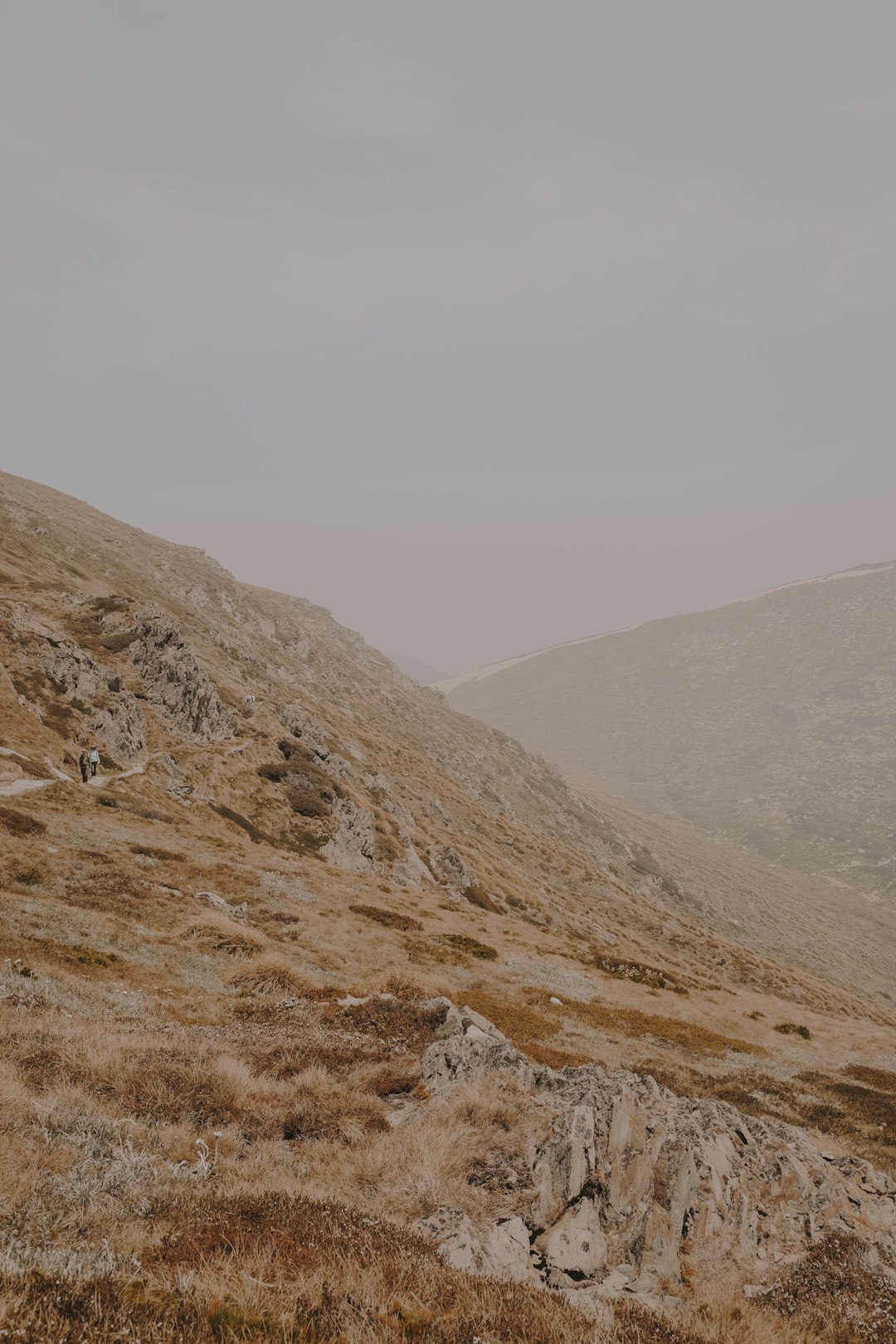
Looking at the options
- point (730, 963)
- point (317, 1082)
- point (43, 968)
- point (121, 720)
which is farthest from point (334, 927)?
point (730, 963)

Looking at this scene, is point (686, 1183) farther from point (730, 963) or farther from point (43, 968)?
point (730, 963)

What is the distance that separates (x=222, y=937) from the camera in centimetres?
2236

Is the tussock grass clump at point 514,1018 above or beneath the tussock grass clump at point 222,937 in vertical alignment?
beneath

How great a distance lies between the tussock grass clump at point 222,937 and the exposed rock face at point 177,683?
33.2 meters

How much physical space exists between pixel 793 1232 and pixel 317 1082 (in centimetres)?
855

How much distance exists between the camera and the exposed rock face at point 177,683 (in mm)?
54156

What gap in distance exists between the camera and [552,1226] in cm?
878

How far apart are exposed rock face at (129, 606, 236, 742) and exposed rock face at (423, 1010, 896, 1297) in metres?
47.5

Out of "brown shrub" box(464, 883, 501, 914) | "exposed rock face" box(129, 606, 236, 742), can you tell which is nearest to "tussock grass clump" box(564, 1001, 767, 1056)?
"brown shrub" box(464, 883, 501, 914)

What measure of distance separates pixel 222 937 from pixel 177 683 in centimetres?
3770

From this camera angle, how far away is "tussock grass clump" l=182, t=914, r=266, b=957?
21750 mm

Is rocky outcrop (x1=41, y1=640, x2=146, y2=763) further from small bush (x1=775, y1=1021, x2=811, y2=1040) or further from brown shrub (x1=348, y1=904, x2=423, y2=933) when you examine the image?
small bush (x1=775, y1=1021, x2=811, y2=1040)

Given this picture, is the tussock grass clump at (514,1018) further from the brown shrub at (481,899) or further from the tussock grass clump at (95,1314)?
the brown shrub at (481,899)

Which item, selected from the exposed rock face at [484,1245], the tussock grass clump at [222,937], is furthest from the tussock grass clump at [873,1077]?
the tussock grass clump at [222,937]
